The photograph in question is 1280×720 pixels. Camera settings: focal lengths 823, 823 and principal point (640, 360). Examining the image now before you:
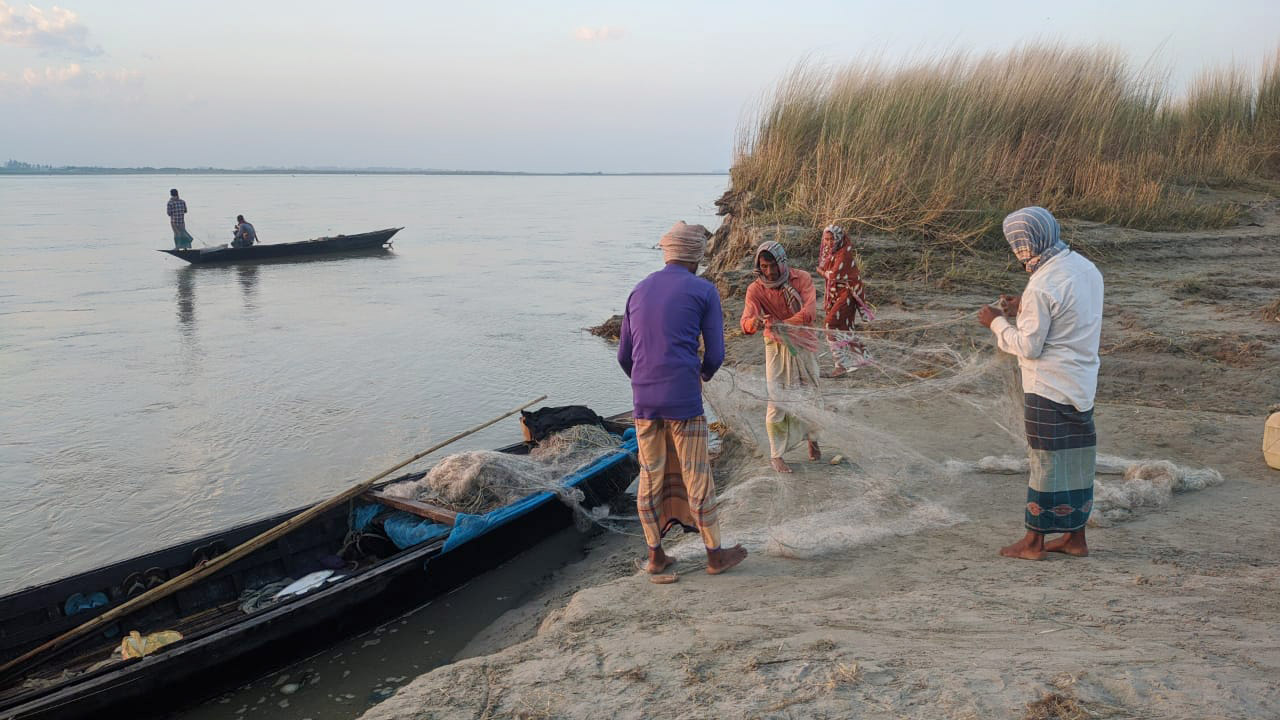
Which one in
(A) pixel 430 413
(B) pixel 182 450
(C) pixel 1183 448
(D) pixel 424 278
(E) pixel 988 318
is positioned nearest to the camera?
(E) pixel 988 318

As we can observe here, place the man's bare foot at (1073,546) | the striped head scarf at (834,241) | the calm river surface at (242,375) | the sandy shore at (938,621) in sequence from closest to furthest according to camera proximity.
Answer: the sandy shore at (938,621)
the man's bare foot at (1073,546)
the calm river surface at (242,375)
the striped head scarf at (834,241)

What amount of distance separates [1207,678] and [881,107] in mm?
12420

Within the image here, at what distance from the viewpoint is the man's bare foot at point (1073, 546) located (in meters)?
3.90

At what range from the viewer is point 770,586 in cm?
389

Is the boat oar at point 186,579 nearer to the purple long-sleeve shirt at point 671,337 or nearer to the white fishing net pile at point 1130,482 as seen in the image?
the purple long-sleeve shirt at point 671,337

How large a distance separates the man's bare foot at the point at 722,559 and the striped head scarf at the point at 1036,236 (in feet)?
6.28

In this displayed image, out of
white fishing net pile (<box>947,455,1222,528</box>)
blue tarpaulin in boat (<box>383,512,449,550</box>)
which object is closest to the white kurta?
white fishing net pile (<box>947,455,1222,528</box>)

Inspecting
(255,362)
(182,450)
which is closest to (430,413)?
(182,450)

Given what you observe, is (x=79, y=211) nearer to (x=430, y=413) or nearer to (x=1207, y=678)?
(x=430, y=413)

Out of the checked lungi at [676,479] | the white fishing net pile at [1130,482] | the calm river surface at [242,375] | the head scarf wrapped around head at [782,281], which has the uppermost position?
the head scarf wrapped around head at [782,281]

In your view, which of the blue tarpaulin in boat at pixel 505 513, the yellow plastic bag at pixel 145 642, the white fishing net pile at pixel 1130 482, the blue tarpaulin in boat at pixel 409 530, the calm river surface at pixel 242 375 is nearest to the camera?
the yellow plastic bag at pixel 145 642

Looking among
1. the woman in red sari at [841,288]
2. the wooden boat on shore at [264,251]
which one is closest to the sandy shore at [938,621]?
the woman in red sari at [841,288]

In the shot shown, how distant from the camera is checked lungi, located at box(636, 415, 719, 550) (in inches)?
150

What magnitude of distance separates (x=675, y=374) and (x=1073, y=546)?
208 centimetres
